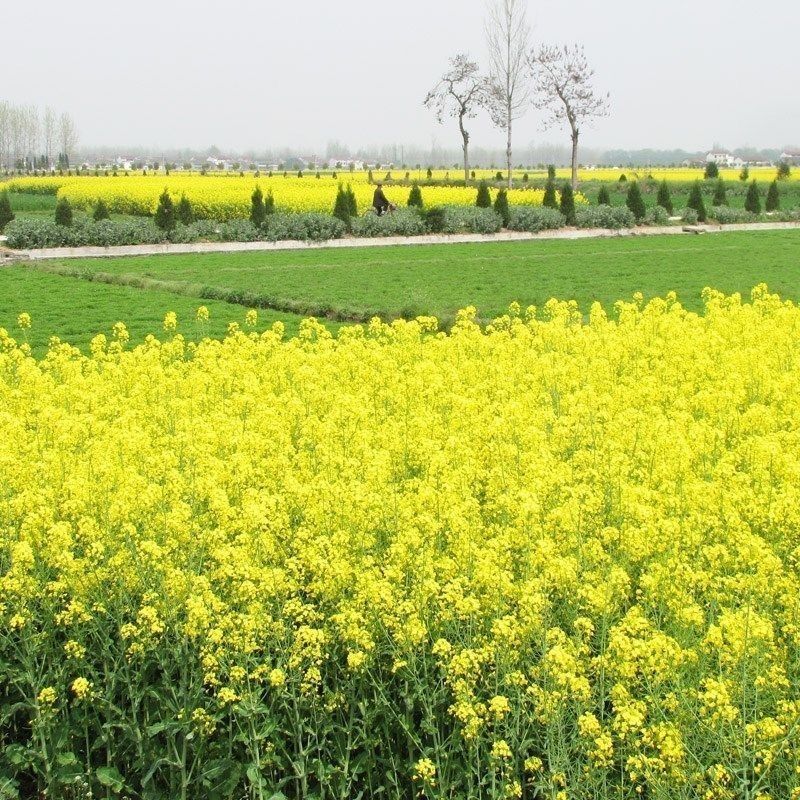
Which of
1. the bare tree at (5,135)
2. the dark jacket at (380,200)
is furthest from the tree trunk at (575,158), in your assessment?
the bare tree at (5,135)

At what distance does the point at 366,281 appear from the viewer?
2253 cm

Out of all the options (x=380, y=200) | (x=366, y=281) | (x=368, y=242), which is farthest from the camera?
(x=380, y=200)

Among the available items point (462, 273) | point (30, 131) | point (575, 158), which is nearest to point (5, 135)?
point (30, 131)

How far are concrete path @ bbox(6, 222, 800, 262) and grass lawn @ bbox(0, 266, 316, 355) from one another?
7797mm

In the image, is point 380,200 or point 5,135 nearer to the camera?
point 380,200

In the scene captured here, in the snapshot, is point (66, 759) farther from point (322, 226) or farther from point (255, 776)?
point (322, 226)

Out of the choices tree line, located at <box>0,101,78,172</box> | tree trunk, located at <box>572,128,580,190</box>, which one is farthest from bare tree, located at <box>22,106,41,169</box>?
tree trunk, located at <box>572,128,580,190</box>

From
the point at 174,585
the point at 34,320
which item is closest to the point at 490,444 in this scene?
the point at 174,585

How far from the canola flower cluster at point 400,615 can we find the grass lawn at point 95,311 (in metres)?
8.64

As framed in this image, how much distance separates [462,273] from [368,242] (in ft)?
34.6

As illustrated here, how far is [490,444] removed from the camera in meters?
6.80

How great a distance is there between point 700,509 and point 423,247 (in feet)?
90.3

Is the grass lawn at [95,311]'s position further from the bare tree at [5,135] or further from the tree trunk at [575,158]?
the bare tree at [5,135]

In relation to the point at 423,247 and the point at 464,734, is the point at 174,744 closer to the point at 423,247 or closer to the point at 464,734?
the point at 464,734
